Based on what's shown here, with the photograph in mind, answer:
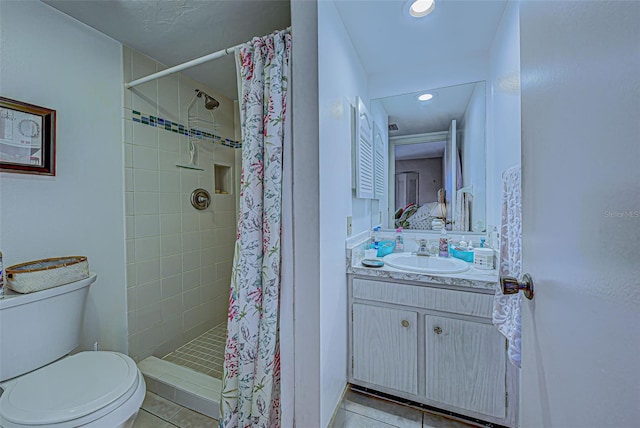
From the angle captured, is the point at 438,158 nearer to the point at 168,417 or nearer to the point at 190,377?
the point at 190,377

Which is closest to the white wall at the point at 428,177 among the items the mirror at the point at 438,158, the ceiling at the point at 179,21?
the mirror at the point at 438,158

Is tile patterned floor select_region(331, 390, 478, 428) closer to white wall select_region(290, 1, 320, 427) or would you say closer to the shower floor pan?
white wall select_region(290, 1, 320, 427)

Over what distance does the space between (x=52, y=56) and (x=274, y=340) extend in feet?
6.22

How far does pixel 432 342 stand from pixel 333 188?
0.98 m

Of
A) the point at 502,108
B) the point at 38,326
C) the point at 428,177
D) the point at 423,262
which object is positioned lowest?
the point at 38,326

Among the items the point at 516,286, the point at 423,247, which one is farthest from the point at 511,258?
the point at 423,247

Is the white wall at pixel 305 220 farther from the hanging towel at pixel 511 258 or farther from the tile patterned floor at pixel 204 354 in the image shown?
the tile patterned floor at pixel 204 354

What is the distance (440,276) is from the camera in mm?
1327

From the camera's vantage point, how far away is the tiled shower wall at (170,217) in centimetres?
175

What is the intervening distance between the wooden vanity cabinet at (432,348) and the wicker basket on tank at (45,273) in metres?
1.46

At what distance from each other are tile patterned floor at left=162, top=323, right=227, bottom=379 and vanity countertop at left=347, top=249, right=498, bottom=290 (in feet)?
4.03

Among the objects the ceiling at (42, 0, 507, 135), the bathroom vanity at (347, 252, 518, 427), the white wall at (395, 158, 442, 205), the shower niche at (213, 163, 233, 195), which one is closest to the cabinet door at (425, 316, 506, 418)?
the bathroom vanity at (347, 252, 518, 427)

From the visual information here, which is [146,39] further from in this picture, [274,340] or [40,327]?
[274,340]

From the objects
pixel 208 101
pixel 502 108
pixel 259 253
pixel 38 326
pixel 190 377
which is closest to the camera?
pixel 38 326
